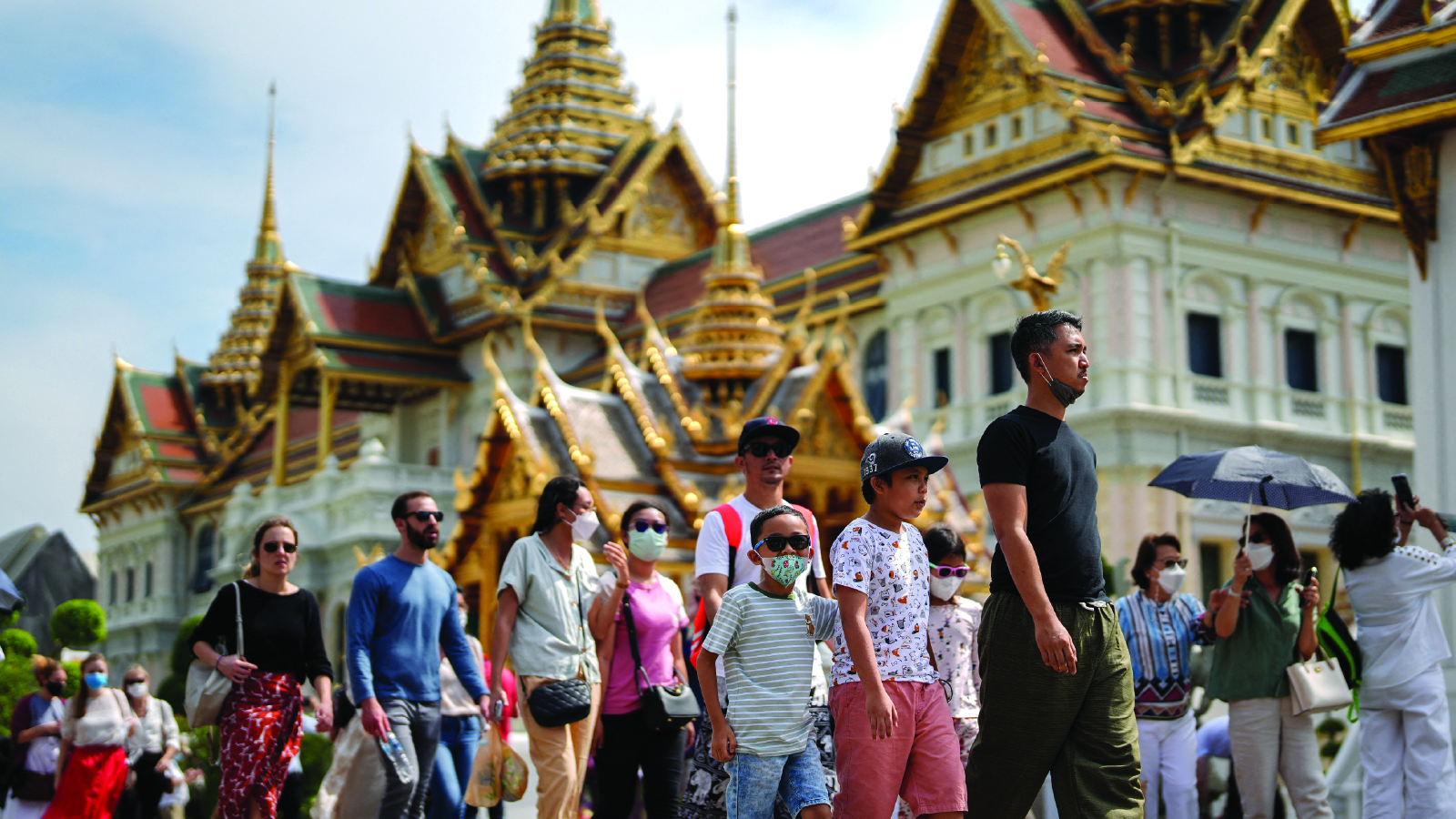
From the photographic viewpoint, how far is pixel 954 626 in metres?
6.69

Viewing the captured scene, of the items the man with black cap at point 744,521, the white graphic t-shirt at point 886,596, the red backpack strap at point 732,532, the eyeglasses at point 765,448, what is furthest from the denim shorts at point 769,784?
the eyeglasses at point 765,448

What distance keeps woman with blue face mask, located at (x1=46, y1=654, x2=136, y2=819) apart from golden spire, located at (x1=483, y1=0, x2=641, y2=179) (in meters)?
29.1

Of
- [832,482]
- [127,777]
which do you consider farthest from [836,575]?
[832,482]

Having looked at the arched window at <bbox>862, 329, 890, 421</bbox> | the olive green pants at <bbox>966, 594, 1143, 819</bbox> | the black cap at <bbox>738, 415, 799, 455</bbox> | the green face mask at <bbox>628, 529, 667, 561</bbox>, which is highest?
the arched window at <bbox>862, 329, 890, 421</bbox>

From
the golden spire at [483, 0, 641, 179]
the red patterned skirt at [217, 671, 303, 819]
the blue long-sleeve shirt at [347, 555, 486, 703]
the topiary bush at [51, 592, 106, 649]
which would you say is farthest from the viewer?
the golden spire at [483, 0, 641, 179]

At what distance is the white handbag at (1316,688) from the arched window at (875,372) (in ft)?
69.0

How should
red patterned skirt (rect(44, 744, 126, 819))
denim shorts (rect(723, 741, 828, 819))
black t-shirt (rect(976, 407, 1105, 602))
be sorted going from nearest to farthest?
black t-shirt (rect(976, 407, 1105, 602)) → denim shorts (rect(723, 741, 828, 819)) → red patterned skirt (rect(44, 744, 126, 819))

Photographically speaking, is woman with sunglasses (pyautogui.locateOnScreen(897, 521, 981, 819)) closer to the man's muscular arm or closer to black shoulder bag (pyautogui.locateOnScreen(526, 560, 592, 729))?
black shoulder bag (pyautogui.locateOnScreen(526, 560, 592, 729))

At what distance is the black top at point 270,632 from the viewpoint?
6273 mm

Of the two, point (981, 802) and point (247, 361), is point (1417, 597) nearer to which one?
point (981, 802)

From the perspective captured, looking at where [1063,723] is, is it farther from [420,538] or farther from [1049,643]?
[420,538]

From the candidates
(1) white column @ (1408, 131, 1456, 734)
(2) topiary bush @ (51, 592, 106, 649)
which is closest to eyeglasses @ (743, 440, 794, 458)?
(1) white column @ (1408, 131, 1456, 734)

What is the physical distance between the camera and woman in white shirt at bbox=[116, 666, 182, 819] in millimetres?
9984

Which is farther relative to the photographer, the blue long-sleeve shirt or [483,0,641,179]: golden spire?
[483,0,641,179]: golden spire
